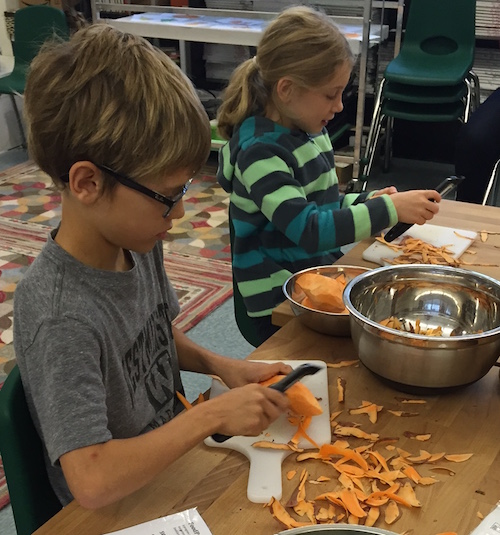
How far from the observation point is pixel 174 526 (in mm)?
752

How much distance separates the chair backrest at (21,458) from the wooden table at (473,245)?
1.65 ft

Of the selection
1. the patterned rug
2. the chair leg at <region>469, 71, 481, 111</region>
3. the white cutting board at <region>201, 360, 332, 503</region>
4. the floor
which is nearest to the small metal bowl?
the white cutting board at <region>201, 360, 332, 503</region>

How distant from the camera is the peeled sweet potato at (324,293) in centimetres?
117

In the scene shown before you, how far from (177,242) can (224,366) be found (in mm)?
2183

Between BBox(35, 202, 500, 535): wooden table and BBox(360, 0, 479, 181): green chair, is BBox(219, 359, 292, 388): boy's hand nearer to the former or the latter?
BBox(35, 202, 500, 535): wooden table

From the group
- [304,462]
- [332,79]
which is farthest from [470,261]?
[304,462]

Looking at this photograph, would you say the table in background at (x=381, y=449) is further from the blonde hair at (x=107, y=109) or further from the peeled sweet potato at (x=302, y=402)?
the blonde hair at (x=107, y=109)

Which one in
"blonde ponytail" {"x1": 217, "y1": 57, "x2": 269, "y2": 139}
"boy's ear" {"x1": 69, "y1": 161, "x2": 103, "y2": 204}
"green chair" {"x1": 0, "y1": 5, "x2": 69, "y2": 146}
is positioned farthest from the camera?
"green chair" {"x1": 0, "y1": 5, "x2": 69, "y2": 146}

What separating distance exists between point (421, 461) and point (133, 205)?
1.65ft

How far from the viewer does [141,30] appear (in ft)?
12.9

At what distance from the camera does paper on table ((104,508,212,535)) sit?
0.74m

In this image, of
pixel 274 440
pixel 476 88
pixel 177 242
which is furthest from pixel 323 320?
pixel 476 88

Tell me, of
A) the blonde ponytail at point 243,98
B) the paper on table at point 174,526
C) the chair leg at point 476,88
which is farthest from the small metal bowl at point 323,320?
the chair leg at point 476,88

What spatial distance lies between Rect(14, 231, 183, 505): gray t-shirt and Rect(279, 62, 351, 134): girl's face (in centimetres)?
64
